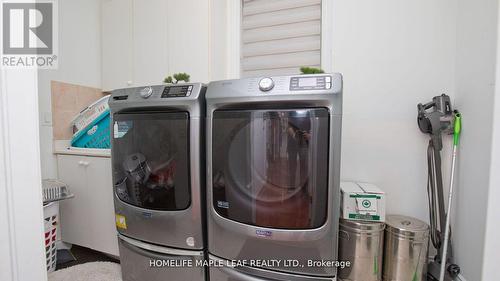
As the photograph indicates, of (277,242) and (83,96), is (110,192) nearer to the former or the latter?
(83,96)

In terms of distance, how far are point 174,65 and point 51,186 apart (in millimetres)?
1257

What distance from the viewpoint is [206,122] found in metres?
1.02

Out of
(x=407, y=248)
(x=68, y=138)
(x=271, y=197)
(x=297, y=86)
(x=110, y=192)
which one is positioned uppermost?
(x=297, y=86)

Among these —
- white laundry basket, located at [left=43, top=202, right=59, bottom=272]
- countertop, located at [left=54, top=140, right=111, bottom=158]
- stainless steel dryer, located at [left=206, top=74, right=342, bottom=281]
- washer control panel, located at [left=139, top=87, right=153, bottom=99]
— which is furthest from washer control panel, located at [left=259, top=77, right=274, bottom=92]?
white laundry basket, located at [left=43, top=202, right=59, bottom=272]

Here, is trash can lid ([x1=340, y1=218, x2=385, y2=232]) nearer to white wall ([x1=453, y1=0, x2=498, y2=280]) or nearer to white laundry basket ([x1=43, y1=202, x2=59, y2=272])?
white wall ([x1=453, y1=0, x2=498, y2=280])

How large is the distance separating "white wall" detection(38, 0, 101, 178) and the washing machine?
3.72 ft

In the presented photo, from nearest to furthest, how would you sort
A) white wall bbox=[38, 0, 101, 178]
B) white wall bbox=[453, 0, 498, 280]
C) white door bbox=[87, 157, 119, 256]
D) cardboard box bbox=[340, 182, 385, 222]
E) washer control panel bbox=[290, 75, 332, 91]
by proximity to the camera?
washer control panel bbox=[290, 75, 332, 91] → white wall bbox=[453, 0, 498, 280] → cardboard box bbox=[340, 182, 385, 222] → white door bbox=[87, 157, 119, 256] → white wall bbox=[38, 0, 101, 178]

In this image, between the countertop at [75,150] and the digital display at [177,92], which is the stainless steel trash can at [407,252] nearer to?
the digital display at [177,92]

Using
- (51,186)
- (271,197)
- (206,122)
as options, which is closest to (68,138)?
(51,186)

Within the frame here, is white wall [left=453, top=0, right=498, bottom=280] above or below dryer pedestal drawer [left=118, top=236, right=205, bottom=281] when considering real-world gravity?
above

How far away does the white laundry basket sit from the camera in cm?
150

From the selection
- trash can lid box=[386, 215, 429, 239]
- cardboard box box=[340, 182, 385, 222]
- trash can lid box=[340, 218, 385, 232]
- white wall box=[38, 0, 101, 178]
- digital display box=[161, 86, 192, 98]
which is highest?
white wall box=[38, 0, 101, 178]

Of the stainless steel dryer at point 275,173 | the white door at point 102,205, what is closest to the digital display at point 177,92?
the stainless steel dryer at point 275,173

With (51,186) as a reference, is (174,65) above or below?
above
